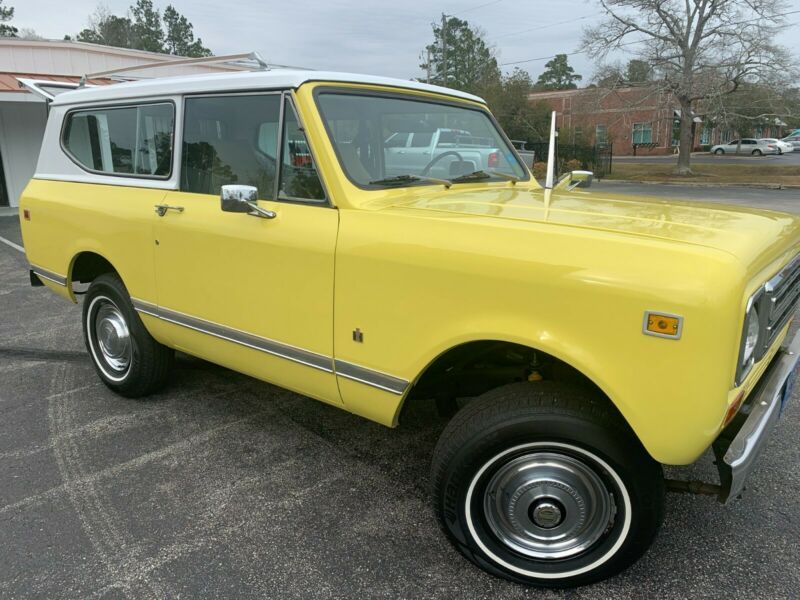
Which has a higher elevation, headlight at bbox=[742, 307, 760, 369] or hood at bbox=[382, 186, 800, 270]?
hood at bbox=[382, 186, 800, 270]

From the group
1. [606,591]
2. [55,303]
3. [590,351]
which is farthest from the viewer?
[55,303]

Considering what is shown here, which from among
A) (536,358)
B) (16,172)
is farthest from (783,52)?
(536,358)

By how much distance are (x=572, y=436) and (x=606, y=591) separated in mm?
675

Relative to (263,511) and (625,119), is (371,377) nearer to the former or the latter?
(263,511)

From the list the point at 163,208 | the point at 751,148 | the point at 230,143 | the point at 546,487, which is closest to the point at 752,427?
the point at 546,487

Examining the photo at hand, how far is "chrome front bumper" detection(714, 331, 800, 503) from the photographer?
6.82 feet

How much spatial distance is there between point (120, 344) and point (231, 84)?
6.35ft

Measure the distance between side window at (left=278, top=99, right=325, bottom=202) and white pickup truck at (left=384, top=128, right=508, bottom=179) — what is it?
40 centimetres

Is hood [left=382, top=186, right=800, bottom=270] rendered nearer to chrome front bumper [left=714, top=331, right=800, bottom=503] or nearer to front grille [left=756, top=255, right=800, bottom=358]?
front grille [left=756, top=255, right=800, bottom=358]

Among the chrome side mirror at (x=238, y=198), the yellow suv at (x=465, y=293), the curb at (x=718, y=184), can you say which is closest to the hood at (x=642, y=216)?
the yellow suv at (x=465, y=293)

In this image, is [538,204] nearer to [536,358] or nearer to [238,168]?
[536,358]

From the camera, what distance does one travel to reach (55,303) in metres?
6.81

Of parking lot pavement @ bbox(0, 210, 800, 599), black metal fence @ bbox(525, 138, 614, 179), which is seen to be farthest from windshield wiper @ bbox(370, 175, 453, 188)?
black metal fence @ bbox(525, 138, 614, 179)

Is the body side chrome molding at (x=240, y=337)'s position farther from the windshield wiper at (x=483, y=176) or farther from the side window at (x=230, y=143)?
the windshield wiper at (x=483, y=176)
